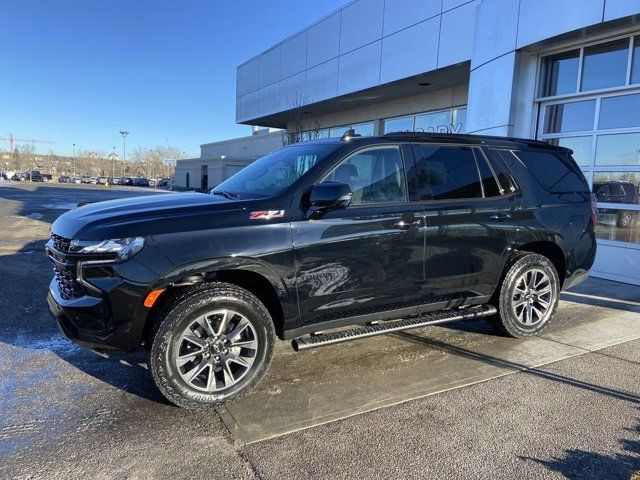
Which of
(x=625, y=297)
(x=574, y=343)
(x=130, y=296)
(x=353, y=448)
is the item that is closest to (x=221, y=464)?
(x=353, y=448)

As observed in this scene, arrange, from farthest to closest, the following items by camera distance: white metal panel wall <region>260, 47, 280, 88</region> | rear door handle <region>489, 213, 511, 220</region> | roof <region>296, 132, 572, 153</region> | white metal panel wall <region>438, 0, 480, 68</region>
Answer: white metal panel wall <region>260, 47, 280, 88</region> < white metal panel wall <region>438, 0, 480, 68</region> < rear door handle <region>489, 213, 511, 220</region> < roof <region>296, 132, 572, 153</region>

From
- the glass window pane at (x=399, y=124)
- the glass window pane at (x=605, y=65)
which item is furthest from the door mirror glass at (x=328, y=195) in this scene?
the glass window pane at (x=399, y=124)

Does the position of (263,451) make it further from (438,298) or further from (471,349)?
(471,349)

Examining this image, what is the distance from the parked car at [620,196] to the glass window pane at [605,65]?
169 cm

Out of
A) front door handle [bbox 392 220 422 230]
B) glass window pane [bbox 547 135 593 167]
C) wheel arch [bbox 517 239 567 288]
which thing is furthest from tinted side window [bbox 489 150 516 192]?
glass window pane [bbox 547 135 593 167]

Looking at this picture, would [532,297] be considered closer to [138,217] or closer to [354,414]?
[354,414]

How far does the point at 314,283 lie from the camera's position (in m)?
3.71

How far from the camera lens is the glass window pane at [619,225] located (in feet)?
25.9

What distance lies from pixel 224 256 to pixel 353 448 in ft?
5.05

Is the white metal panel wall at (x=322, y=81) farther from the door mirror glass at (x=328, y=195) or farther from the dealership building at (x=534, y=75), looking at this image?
the door mirror glass at (x=328, y=195)

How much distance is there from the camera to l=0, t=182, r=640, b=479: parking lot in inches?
109

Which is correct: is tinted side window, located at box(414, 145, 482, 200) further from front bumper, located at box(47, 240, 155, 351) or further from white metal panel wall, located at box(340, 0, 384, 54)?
white metal panel wall, located at box(340, 0, 384, 54)

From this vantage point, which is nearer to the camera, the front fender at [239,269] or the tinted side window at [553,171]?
the front fender at [239,269]

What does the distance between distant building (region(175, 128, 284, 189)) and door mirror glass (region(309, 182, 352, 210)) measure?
37.5 meters
